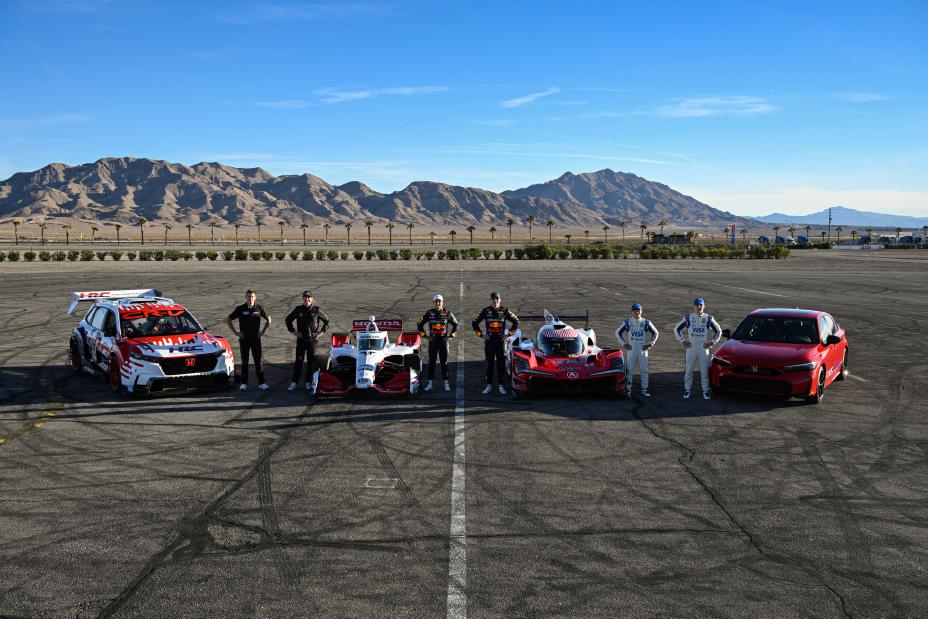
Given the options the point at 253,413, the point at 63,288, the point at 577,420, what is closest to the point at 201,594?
the point at 253,413

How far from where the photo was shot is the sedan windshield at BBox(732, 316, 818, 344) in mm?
14422

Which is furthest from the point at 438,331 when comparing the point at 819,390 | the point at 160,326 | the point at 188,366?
the point at 819,390

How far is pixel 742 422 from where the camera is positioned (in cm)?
1214

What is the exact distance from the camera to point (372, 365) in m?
13.6

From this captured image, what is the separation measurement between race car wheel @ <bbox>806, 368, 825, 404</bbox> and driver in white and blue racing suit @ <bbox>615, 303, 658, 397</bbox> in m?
2.94

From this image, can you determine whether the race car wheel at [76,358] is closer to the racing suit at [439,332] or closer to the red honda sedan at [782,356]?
the racing suit at [439,332]

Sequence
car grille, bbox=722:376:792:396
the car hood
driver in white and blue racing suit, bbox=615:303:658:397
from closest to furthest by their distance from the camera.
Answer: car grille, bbox=722:376:792:396 → the car hood → driver in white and blue racing suit, bbox=615:303:658:397

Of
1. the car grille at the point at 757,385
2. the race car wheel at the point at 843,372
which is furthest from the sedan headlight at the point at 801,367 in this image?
the race car wheel at the point at 843,372

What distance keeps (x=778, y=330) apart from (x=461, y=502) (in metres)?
9.30

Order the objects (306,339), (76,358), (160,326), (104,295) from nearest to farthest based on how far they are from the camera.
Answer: (306,339) → (160,326) → (76,358) → (104,295)

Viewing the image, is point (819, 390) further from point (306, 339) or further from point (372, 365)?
point (306, 339)

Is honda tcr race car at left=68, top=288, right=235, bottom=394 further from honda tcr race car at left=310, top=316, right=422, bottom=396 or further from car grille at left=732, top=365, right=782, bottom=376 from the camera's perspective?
car grille at left=732, top=365, right=782, bottom=376

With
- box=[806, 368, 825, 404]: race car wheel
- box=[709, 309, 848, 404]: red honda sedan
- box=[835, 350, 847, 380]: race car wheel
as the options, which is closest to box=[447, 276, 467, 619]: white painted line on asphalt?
box=[709, 309, 848, 404]: red honda sedan

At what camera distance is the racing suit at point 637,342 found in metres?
13.9
